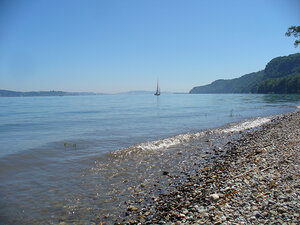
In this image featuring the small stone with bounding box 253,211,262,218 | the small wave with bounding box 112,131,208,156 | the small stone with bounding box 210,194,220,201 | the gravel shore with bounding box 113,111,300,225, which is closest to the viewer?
the small stone with bounding box 253,211,262,218

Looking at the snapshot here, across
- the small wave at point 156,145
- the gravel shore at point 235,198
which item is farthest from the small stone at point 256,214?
the small wave at point 156,145

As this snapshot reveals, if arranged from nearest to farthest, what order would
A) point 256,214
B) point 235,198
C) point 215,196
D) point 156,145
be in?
point 256,214
point 235,198
point 215,196
point 156,145

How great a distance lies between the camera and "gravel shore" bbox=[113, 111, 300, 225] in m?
5.08

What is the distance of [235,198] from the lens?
6.03m

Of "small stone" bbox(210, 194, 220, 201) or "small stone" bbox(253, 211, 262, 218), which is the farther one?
"small stone" bbox(210, 194, 220, 201)

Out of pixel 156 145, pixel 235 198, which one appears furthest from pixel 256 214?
pixel 156 145

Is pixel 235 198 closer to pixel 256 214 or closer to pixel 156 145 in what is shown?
pixel 256 214

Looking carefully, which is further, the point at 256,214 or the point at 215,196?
the point at 215,196

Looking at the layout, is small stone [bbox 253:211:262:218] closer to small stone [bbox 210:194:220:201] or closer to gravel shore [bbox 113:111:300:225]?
gravel shore [bbox 113:111:300:225]

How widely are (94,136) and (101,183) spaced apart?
37.1 ft

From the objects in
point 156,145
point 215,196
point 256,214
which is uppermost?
point 256,214

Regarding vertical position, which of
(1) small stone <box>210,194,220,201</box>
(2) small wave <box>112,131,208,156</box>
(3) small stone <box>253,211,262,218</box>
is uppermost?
(3) small stone <box>253,211,262,218</box>

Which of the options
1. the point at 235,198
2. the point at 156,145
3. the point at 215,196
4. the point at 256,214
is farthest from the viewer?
the point at 156,145

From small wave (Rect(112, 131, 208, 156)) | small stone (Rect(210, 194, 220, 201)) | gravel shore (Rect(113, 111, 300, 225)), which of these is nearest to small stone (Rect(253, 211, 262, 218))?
gravel shore (Rect(113, 111, 300, 225))
